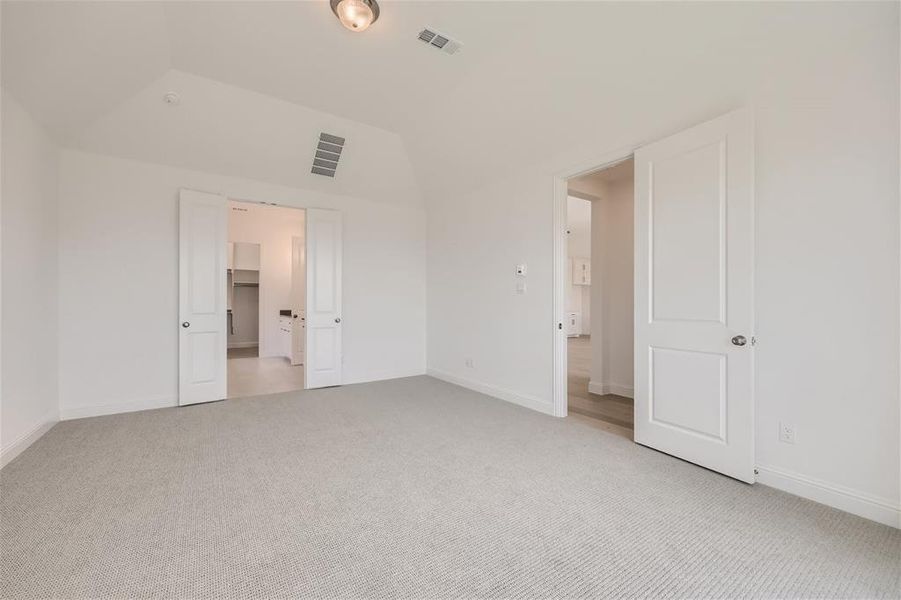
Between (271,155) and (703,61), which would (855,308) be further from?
(271,155)

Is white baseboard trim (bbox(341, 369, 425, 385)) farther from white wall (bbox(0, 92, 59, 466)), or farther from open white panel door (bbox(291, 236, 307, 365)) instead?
white wall (bbox(0, 92, 59, 466))

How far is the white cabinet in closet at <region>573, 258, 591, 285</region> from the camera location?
11.2 metres

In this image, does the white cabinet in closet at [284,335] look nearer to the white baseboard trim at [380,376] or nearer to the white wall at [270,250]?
the white wall at [270,250]

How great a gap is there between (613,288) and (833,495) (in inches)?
118

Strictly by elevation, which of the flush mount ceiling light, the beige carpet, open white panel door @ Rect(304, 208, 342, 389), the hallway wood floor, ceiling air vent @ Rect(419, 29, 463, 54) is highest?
ceiling air vent @ Rect(419, 29, 463, 54)

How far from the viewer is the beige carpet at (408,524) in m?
1.51

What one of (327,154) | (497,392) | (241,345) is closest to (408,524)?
(497,392)

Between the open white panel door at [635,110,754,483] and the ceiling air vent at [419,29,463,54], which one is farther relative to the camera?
the ceiling air vent at [419,29,463,54]

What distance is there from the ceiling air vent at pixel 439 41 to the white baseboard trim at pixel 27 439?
4.27m

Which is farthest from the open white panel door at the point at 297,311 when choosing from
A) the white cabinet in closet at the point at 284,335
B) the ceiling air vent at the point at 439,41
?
the ceiling air vent at the point at 439,41

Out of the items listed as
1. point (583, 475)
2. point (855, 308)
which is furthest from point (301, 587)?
point (855, 308)

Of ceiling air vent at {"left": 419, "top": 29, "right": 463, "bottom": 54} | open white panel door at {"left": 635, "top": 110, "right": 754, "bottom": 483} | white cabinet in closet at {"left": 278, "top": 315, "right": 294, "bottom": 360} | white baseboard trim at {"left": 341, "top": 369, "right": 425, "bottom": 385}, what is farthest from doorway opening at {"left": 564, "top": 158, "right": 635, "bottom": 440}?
white cabinet in closet at {"left": 278, "top": 315, "right": 294, "bottom": 360}

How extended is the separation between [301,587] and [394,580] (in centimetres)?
36

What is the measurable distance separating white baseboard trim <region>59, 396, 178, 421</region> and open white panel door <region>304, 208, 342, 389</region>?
146cm
